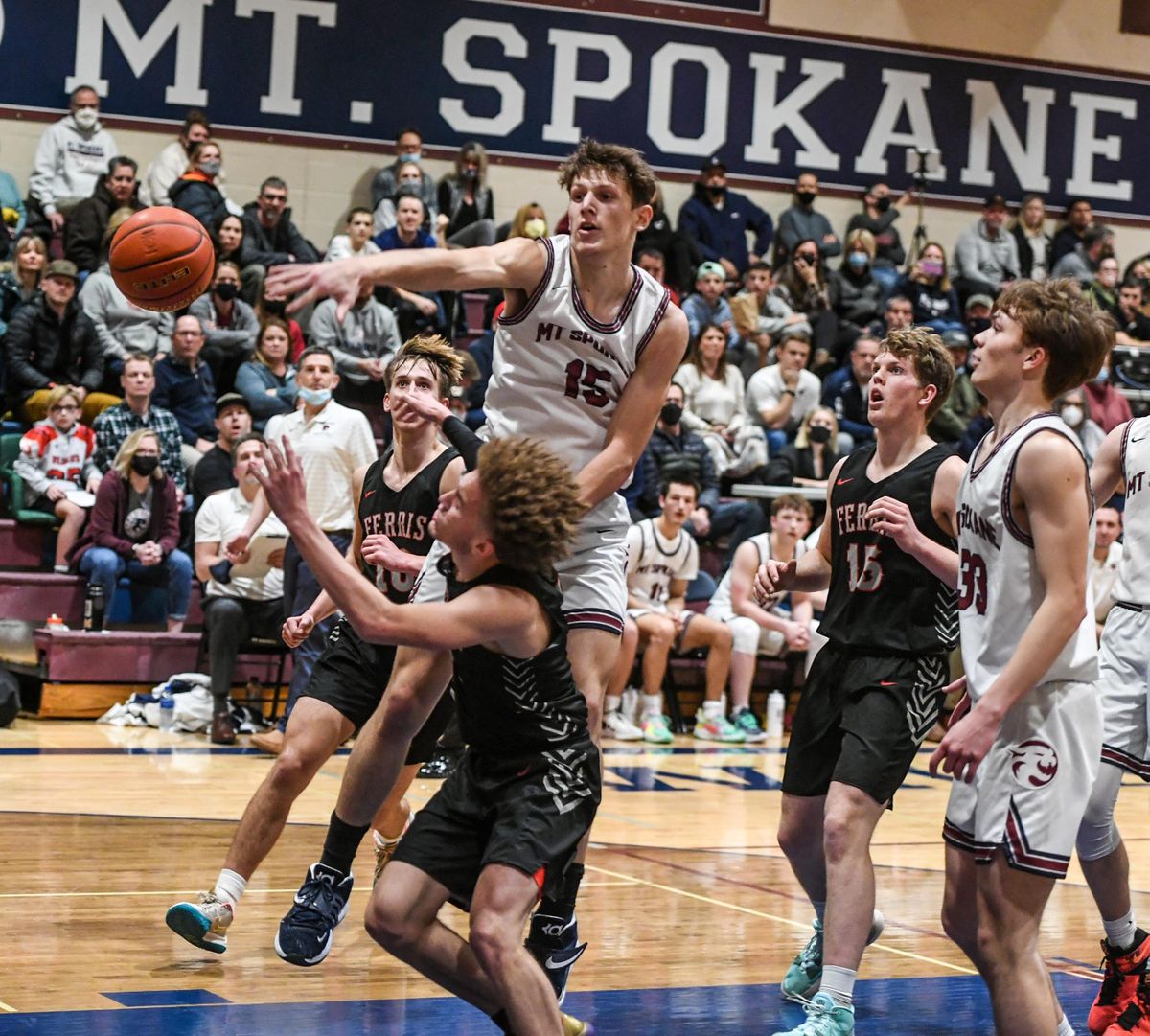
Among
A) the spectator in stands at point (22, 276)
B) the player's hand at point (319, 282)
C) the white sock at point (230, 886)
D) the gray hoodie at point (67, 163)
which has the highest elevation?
the gray hoodie at point (67, 163)

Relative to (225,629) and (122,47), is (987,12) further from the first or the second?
(225,629)

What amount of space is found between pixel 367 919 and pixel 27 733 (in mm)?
6450

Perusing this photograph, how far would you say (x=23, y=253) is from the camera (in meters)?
12.4

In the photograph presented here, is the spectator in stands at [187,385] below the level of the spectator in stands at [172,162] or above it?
below

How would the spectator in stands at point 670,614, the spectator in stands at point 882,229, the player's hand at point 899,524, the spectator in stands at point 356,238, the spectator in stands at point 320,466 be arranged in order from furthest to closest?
the spectator in stands at point 882,229, the spectator in stands at point 356,238, the spectator in stands at point 670,614, the spectator in stands at point 320,466, the player's hand at point 899,524

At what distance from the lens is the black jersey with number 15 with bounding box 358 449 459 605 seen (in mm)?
5562

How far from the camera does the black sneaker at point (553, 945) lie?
444 centimetres

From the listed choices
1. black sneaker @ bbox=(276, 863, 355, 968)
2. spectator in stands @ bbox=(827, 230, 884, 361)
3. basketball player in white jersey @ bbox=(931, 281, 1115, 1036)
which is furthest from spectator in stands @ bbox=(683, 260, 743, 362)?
basketball player in white jersey @ bbox=(931, 281, 1115, 1036)

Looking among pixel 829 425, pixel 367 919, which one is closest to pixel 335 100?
pixel 829 425

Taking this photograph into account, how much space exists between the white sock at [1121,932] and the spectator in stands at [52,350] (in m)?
8.63

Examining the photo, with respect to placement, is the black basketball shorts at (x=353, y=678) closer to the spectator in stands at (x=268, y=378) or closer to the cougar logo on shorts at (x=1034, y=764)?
the cougar logo on shorts at (x=1034, y=764)

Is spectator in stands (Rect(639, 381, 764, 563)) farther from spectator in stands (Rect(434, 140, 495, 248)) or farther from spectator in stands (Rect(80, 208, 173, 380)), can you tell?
spectator in stands (Rect(80, 208, 173, 380))

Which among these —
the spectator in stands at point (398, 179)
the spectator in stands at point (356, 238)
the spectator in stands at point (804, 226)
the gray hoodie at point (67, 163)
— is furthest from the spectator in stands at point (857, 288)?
the gray hoodie at point (67, 163)

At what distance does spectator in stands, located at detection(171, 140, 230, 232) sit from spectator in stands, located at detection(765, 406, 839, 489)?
4792 mm
